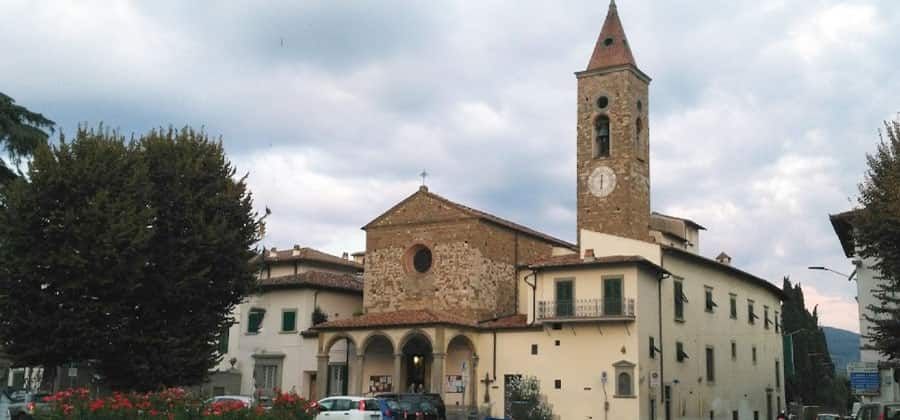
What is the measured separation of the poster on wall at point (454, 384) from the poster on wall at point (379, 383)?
11.1 feet

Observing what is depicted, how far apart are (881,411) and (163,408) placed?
16049mm

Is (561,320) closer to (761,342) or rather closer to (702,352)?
(702,352)

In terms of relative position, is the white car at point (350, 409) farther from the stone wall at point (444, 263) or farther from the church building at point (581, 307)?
the stone wall at point (444, 263)

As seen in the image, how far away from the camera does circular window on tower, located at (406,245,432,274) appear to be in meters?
42.0

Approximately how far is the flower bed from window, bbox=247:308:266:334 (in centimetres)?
2463

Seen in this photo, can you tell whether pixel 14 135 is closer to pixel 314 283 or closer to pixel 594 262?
pixel 314 283

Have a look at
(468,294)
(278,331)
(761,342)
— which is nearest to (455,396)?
(468,294)

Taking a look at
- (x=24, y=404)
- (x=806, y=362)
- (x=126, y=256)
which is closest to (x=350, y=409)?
(x=126, y=256)

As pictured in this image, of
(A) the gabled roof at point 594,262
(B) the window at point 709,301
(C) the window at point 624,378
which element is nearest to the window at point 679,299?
(A) the gabled roof at point 594,262

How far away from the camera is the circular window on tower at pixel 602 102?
140 ft

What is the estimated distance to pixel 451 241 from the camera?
4106 cm

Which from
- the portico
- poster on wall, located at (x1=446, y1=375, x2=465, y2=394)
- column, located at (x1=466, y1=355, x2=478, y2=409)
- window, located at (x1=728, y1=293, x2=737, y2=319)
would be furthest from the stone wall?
window, located at (x1=728, y1=293, x2=737, y2=319)

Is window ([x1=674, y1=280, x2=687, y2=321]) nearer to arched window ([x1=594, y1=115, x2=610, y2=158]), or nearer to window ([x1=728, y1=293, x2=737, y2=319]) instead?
window ([x1=728, y1=293, x2=737, y2=319])

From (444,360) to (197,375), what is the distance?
11540mm
